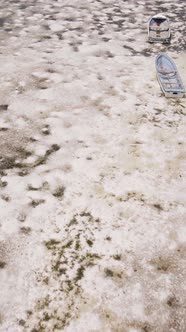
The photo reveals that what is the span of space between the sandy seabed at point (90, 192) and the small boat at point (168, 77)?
15cm

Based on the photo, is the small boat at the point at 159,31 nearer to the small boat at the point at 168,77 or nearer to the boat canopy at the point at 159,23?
the boat canopy at the point at 159,23

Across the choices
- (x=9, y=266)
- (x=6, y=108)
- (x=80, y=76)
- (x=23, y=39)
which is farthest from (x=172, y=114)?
(x=23, y=39)

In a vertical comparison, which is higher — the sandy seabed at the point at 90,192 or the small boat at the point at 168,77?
the small boat at the point at 168,77

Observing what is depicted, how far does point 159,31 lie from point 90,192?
5657mm

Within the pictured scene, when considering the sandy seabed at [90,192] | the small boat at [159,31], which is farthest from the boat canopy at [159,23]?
the sandy seabed at [90,192]

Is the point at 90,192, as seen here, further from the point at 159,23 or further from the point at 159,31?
the point at 159,23

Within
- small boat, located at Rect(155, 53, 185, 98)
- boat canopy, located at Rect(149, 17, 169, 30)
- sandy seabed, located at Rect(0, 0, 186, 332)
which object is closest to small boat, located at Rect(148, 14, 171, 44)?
boat canopy, located at Rect(149, 17, 169, 30)

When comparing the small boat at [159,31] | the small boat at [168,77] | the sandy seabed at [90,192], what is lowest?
the sandy seabed at [90,192]

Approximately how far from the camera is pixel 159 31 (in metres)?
8.23

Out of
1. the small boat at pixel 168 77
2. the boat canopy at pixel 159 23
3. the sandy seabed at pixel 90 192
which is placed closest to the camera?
the sandy seabed at pixel 90 192

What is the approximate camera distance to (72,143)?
16.1ft

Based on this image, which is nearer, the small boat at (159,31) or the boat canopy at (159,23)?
the small boat at (159,31)

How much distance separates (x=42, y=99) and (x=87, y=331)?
4090mm

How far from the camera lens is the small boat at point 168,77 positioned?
599cm
